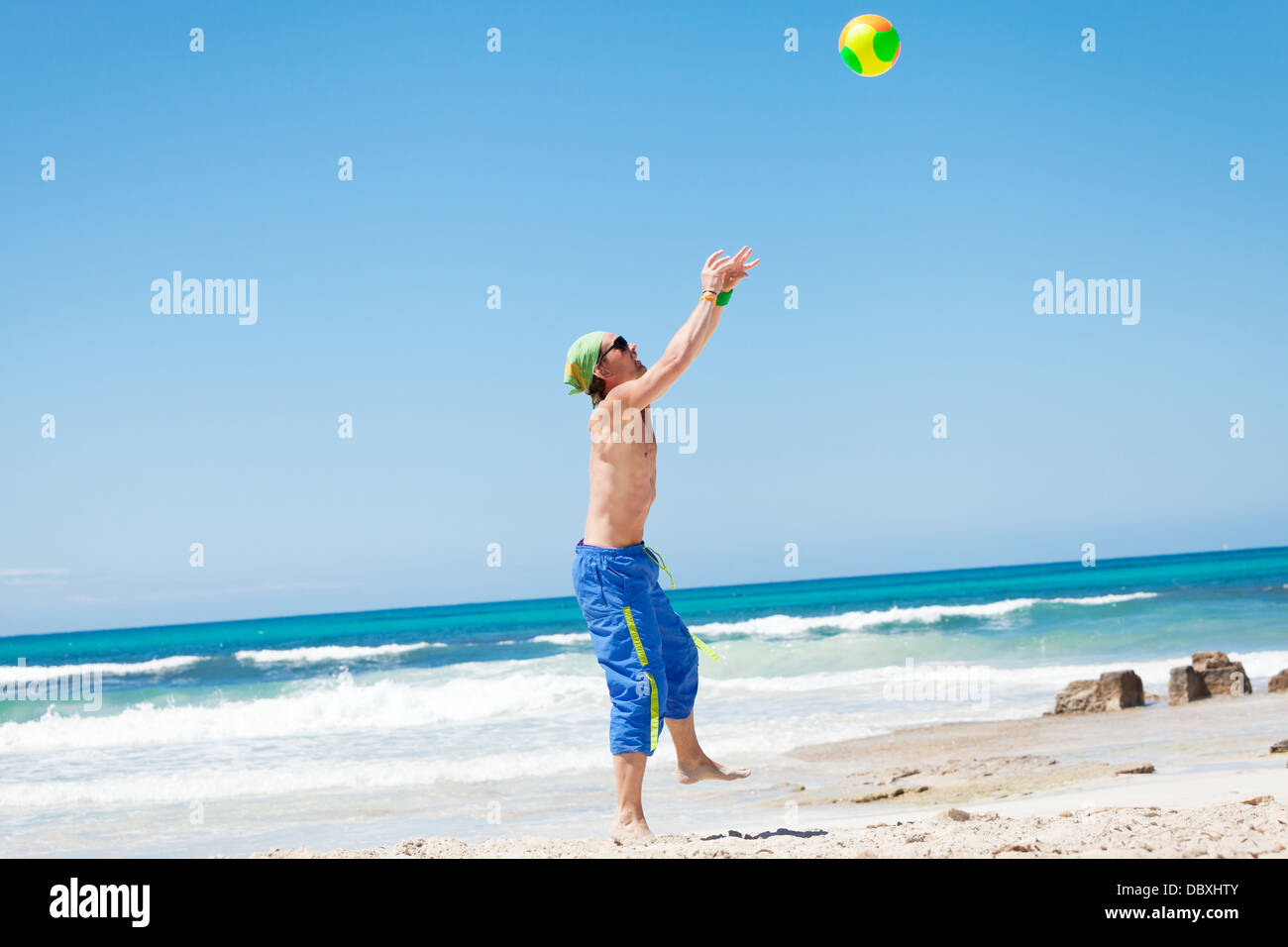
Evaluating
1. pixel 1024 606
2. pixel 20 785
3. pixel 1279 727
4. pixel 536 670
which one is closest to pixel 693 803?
pixel 1279 727

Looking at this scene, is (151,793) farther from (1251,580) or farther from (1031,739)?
(1251,580)

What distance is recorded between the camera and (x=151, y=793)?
331 inches

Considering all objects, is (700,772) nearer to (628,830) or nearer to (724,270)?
(628,830)

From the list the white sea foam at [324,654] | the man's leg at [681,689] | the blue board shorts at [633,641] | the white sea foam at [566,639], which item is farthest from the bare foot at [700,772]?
the white sea foam at [324,654]

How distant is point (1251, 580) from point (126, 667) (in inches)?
1403

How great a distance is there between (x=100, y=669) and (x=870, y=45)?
2948cm

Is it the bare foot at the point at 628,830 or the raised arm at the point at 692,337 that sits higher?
the raised arm at the point at 692,337

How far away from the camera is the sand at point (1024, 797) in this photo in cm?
345

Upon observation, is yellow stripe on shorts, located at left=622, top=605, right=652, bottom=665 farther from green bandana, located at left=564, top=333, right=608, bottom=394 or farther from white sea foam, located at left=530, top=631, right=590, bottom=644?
white sea foam, located at left=530, top=631, right=590, bottom=644

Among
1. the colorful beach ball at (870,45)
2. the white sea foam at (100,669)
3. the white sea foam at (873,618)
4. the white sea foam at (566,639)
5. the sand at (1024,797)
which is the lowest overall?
the white sea foam at (100,669)

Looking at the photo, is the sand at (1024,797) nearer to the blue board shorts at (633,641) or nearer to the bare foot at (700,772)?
the bare foot at (700,772)

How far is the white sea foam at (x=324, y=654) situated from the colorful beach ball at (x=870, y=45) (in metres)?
23.6

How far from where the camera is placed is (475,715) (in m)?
13.4
